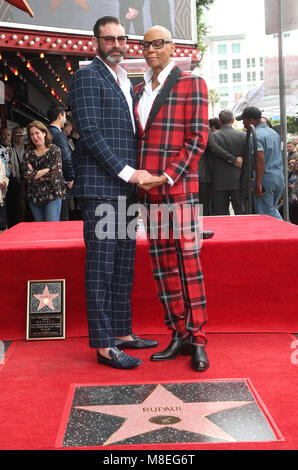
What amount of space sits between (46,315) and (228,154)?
3498 millimetres

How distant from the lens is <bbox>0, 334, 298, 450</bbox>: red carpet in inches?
90.4

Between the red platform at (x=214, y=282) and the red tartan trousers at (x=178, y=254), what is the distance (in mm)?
581

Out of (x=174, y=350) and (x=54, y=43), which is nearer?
(x=174, y=350)

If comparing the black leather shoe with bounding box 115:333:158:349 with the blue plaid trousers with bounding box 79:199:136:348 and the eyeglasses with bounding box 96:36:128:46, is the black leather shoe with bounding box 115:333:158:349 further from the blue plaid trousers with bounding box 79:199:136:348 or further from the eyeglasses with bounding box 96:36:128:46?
the eyeglasses with bounding box 96:36:128:46

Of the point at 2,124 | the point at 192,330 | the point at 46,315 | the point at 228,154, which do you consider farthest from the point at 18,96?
the point at 192,330

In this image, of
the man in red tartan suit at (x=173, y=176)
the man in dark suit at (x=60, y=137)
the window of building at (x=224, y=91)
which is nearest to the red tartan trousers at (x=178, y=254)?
the man in red tartan suit at (x=173, y=176)

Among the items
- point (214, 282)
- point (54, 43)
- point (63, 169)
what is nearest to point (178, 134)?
point (214, 282)

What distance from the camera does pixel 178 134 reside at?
3074mm

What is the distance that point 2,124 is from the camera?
1030cm

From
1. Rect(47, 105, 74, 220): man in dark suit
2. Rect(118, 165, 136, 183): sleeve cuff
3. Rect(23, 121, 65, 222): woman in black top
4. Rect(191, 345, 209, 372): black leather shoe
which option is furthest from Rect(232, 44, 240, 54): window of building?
Rect(191, 345, 209, 372): black leather shoe

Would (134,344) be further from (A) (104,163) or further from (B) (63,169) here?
(B) (63,169)

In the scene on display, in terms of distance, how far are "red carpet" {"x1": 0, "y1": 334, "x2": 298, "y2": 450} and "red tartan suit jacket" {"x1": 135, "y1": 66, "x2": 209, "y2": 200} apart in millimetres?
981

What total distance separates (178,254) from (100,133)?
78cm

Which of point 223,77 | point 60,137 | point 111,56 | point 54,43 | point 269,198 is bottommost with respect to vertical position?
point 269,198
